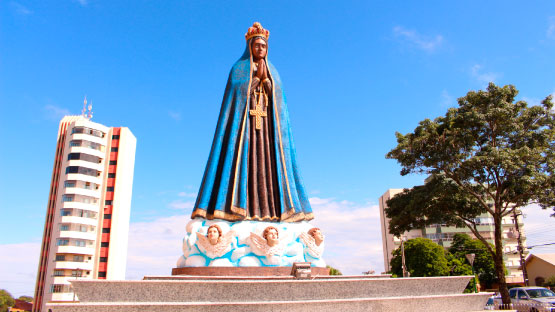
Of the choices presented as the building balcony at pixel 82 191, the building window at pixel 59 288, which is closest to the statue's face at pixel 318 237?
the building window at pixel 59 288

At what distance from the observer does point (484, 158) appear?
1534 cm

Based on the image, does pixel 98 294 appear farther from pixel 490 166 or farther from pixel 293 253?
pixel 490 166

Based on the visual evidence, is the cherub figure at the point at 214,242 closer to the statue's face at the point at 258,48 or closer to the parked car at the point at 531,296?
the statue's face at the point at 258,48

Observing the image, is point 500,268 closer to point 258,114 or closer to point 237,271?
point 237,271

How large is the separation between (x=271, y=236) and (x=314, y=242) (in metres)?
1.44

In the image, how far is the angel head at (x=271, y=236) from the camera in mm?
11047

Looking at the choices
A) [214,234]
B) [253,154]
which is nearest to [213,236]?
[214,234]

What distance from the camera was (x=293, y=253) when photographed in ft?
37.1

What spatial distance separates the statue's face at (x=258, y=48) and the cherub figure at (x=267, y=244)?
611cm

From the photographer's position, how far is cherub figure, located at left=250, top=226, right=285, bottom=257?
36.1 feet

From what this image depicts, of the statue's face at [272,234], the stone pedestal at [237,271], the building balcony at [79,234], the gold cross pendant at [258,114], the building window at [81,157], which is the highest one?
the building window at [81,157]

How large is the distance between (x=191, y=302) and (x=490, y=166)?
43.2ft

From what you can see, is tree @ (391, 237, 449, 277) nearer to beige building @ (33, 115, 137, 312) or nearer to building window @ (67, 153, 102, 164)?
beige building @ (33, 115, 137, 312)

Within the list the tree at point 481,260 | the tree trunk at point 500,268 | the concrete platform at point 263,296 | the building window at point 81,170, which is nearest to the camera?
the concrete platform at point 263,296
